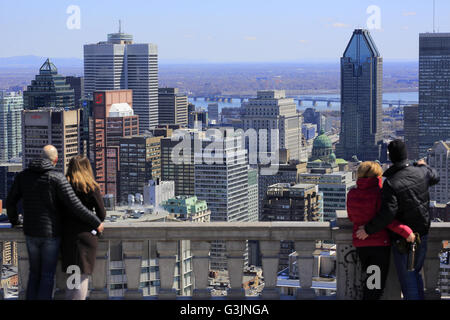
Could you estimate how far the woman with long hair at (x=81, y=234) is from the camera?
8359 mm

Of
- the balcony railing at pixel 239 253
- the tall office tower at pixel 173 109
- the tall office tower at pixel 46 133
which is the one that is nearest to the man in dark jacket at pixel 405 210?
the balcony railing at pixel 239 253

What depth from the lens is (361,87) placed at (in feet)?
620

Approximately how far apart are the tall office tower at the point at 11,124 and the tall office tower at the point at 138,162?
40.1 m

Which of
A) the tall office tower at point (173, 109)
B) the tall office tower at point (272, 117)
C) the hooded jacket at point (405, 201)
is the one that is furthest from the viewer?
the tall office tower at point (173, 109)

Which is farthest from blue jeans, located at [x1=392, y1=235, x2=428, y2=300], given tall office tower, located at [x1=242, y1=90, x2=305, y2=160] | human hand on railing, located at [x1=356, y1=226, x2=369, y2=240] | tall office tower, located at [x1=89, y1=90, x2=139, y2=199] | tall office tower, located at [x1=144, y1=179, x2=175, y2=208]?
tall office tower, located at [x1=242, y1=90, x2=305, y2=160]

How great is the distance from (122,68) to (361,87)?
1912 inches

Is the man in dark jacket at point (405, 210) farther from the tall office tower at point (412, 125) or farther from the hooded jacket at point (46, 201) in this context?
the tall office tower at point (412, 125)

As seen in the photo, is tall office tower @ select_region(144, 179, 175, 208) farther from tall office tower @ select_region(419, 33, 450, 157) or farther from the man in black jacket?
the man in black jacket

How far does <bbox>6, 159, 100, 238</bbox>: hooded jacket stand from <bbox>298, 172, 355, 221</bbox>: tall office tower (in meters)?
85.0

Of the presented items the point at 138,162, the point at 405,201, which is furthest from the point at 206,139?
the point at 405,201

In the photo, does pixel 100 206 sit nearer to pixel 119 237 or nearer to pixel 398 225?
pixel 119 237

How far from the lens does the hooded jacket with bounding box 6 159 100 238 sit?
8.23 meters

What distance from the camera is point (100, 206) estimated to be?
8.38 meters

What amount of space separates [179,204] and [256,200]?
28507mm
